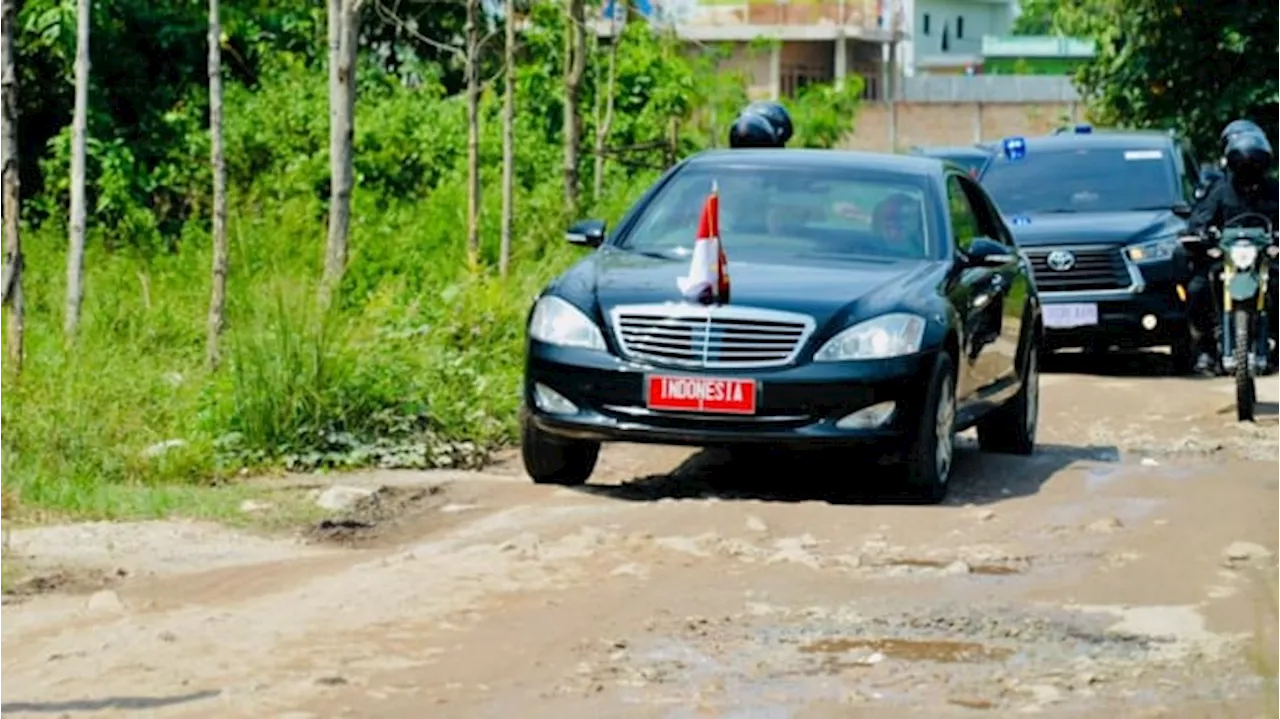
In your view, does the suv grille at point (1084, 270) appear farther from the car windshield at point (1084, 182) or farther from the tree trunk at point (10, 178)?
the tree trunk at point (10, 178)

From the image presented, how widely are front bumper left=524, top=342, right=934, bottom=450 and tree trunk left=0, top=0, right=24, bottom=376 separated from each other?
2.68 metres

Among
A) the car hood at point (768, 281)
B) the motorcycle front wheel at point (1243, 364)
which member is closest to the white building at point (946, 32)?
the motorcycle front wheel at point (1243, 364)

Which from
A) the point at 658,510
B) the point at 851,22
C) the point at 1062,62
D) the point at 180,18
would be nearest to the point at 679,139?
the point at 180,18

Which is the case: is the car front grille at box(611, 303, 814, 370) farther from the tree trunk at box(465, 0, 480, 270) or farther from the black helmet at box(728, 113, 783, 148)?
the black helmet at box(728, 113, 783, 148)

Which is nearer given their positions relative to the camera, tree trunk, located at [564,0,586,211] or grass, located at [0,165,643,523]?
grass, located at [0,165,643,523]

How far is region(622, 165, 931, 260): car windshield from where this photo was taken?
42.9ft

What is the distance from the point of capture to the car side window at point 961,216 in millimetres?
13398

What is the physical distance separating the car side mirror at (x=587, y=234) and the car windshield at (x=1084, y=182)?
8.65m

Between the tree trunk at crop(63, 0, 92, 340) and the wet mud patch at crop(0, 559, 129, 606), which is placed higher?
the tree trunk at crop(63, 0, 92, 340)

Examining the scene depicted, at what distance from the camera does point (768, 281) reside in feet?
40.0

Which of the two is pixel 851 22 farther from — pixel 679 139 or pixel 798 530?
pixel 798 530

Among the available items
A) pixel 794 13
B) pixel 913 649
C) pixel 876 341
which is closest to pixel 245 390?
pixel 876 341

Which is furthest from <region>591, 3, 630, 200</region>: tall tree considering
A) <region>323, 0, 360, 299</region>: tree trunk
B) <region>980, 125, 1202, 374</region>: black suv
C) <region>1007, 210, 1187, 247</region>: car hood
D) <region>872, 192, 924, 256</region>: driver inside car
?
<region>872, 192, 924, 256</region>: driver inside car

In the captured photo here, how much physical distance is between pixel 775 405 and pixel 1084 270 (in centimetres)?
913
